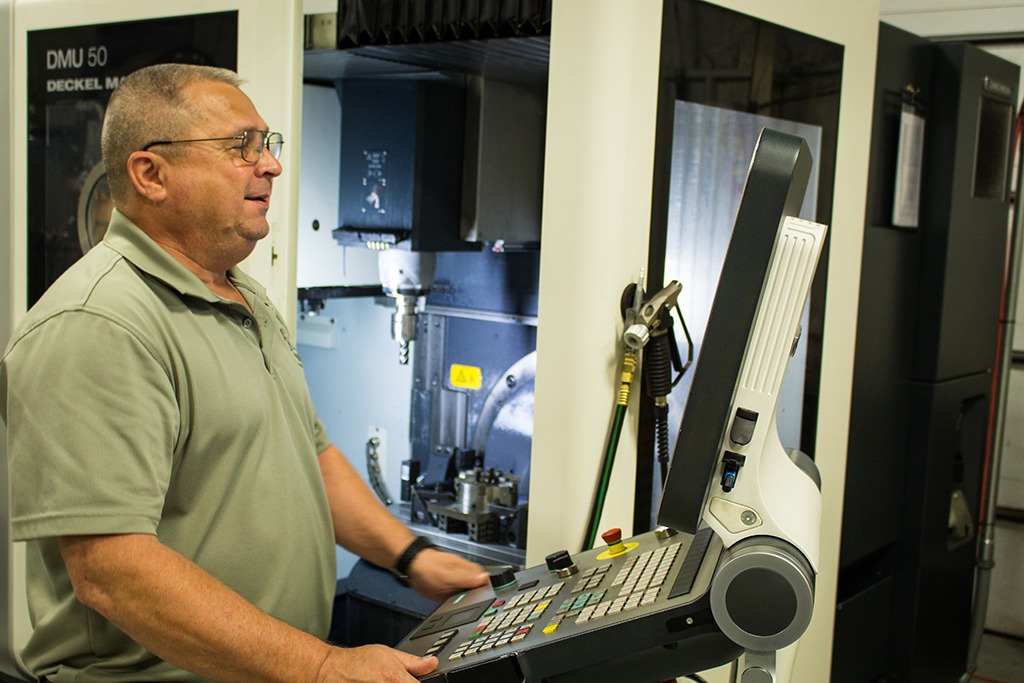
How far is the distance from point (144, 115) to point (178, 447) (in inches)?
18.7

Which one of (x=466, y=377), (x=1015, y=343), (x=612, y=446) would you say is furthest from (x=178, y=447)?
(x=1015, y=343)

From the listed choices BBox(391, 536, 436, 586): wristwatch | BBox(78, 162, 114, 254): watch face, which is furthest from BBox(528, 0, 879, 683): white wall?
BBox(78, 162, 114, 254): watch face

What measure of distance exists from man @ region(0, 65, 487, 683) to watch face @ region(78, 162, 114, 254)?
2.99 ft

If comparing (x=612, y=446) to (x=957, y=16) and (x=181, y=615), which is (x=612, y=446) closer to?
(x=181, y=615)

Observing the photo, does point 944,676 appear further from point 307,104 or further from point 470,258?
point 307,104

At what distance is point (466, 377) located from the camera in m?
2.50

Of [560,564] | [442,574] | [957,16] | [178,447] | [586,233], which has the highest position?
→ [957,16]

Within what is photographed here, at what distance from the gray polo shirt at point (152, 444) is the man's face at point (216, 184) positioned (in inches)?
3.1

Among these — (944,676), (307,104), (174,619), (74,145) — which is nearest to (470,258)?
(307,104)

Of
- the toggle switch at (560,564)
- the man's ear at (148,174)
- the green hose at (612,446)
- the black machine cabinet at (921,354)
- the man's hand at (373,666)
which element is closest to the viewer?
the man's hand at (373,666)

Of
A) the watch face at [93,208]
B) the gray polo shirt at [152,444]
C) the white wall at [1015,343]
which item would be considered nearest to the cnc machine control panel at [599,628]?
the gray polo shirt at [152,444]

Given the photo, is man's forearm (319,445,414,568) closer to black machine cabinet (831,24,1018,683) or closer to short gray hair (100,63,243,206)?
short gray hair (100,63,243,206)

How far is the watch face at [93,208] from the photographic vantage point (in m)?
2.29

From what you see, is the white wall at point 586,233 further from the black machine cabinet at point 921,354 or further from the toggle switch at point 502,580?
the black machine cabinet at point 921,354
